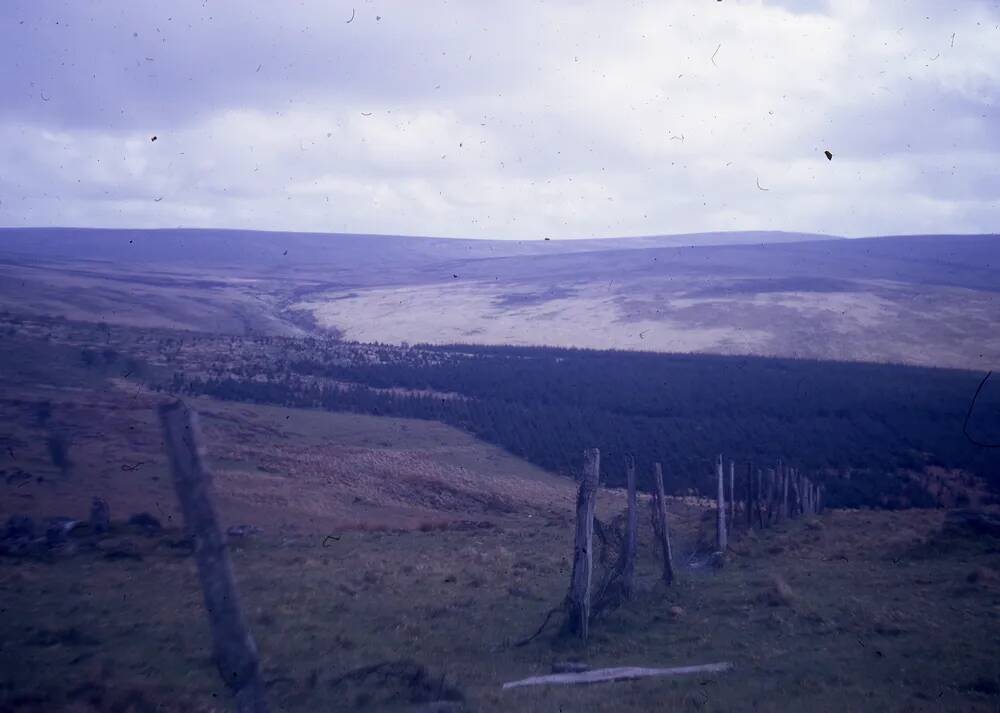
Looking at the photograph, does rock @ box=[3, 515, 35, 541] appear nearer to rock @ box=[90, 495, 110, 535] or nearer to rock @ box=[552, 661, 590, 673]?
rock @ box=[90, 495, 110, 535]

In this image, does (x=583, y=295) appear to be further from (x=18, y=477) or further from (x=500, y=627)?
(x=500, y=627)

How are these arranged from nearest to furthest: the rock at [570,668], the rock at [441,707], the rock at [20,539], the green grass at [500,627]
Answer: the rock at [441,707], the green grass at [500,627], the rock at [570,668], the rock at [20,539]

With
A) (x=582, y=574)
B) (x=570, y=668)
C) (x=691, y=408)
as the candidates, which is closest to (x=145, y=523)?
(x=582, y=574)

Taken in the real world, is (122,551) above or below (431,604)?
above

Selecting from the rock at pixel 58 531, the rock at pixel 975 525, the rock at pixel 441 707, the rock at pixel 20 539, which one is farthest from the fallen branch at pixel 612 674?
the rock at pixel 975 525

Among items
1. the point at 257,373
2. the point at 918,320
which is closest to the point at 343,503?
the point at 257,373

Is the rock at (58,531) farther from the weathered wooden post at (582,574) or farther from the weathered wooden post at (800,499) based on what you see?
the weathered wooden post at (800,499)

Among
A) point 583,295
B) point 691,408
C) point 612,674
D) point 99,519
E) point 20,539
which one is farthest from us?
point 583,295

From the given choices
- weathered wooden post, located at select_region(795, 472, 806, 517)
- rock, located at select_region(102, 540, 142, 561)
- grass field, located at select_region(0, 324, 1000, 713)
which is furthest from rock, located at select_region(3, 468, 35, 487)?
weathered wooden post, located at select_region(795, 472, 806, 517)
